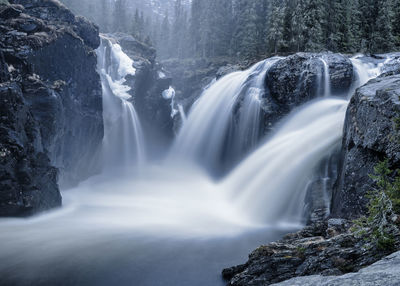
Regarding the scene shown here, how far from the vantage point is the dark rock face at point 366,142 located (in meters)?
8.05

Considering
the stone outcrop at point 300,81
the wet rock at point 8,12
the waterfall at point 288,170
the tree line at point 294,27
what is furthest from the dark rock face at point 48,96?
the tree line at point 294,27

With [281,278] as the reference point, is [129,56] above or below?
above

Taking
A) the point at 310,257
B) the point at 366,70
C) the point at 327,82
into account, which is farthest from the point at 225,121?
the point at 310,257

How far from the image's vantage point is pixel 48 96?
48.4 ft

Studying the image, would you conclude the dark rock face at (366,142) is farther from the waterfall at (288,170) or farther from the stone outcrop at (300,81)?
the stone outcrop at (300,81)

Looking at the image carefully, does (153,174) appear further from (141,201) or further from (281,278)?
(281,278)

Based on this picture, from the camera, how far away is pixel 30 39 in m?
14.8

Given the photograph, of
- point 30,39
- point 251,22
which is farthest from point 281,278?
point 251,22

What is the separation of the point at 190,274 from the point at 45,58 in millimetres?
13286

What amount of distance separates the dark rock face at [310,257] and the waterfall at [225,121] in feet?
46.4

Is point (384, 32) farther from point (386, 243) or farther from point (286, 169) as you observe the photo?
point (386, 243)

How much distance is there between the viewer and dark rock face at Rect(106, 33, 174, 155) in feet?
95.8

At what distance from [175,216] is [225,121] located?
12.0 metres

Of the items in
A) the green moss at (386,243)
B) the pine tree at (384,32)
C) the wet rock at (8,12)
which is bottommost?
the green moss at (386,243)
